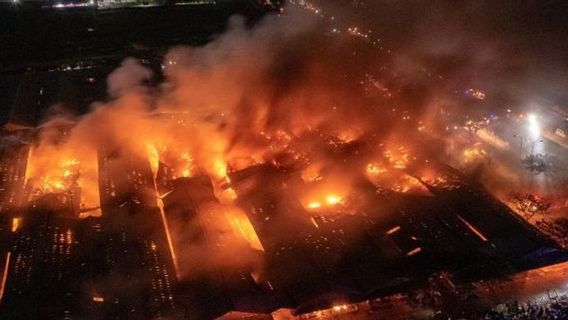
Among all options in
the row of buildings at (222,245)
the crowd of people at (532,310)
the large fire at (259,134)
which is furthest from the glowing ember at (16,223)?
the crowd of people at (532,310)

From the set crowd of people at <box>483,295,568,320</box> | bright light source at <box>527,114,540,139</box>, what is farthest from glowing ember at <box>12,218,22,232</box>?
bright light source at <box>527,114,540,139</box>

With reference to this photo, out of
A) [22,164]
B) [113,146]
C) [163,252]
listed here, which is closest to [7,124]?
[22,164]

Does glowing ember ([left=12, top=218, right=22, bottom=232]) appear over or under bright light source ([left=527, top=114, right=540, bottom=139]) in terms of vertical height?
over

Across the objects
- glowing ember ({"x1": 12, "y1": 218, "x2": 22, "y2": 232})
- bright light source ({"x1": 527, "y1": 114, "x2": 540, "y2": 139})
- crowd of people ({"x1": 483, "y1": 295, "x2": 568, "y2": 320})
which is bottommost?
crowd of people ({"x1": 483, "y1": 295, "x2": 568, "y2": 320})

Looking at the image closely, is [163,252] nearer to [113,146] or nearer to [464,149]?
[113,146]

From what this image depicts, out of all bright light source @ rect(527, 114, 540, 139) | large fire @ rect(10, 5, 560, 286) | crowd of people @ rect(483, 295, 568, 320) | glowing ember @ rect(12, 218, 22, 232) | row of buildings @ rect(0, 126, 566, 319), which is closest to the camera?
row of buildings @ rect(0, 126, 566, 319)

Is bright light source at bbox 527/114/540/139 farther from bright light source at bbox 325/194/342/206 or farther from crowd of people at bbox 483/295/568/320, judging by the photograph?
bright light source at bbox 325/194/342/206

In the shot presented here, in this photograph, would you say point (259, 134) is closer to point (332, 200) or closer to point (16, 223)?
point (332, 200)

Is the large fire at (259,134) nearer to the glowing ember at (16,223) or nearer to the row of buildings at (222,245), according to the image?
the row of buildings at (222,245)
